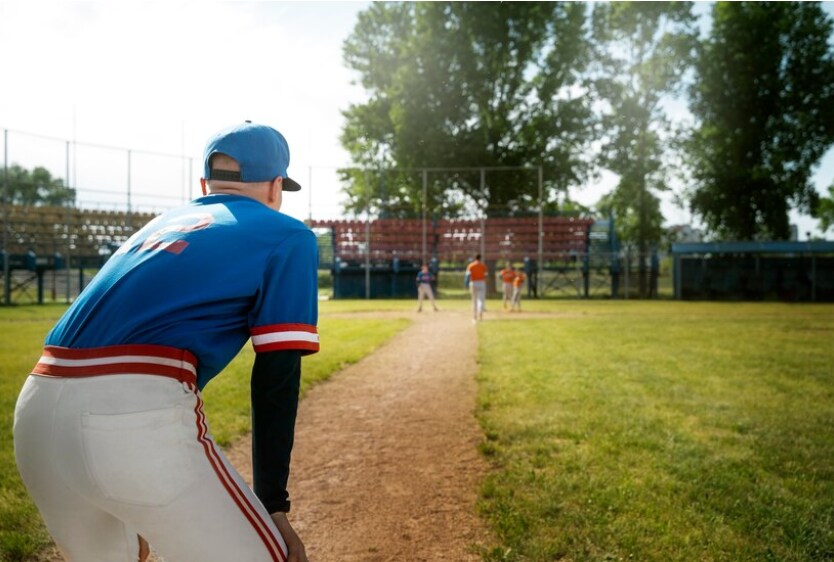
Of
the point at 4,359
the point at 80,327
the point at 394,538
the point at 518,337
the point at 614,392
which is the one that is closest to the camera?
the point at 80,327

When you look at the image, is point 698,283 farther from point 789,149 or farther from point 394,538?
point 394,538

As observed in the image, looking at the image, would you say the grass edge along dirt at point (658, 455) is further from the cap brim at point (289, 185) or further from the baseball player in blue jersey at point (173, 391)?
the cap brim at point (289, 185)

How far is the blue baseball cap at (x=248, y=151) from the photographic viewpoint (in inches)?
76.0

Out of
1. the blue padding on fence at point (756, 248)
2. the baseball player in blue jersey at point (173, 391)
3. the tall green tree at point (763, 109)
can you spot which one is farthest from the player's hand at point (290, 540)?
the tall green tree at point (763, 109)

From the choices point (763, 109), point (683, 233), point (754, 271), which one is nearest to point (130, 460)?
point (754, 271)

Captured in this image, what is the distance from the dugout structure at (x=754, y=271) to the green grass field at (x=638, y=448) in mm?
24577

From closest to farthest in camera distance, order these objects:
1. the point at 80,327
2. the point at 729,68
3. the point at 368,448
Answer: the point at 80,327, the point at 368,448, the point at 729,68

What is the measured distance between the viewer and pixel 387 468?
5070 mm

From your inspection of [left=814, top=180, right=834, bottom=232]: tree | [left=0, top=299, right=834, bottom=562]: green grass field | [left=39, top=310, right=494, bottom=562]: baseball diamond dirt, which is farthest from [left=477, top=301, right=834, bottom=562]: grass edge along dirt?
[left=814, top=180, right=834, bottom=232]: tree

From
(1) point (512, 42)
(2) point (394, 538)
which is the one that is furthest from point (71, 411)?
(1) point (512, 42)

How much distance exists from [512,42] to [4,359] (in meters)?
35.1

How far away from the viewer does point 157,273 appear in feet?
5.54

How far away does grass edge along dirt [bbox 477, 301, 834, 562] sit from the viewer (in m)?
3.61

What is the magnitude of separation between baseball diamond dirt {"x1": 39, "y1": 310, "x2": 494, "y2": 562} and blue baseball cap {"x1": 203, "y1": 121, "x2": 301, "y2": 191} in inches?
96.2
